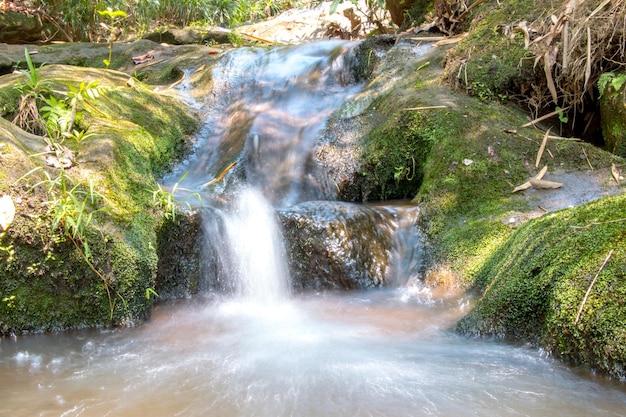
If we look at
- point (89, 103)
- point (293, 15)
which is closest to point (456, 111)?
point (89, 103)

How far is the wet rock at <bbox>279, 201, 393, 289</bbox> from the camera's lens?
15.2ft

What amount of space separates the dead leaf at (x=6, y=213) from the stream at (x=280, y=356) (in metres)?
0.80

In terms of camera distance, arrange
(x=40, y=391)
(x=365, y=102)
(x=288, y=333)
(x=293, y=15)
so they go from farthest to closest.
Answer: (x=293, y=15) < (x=365, y=102) < (x=288, y=333) < (x=40, y=391)

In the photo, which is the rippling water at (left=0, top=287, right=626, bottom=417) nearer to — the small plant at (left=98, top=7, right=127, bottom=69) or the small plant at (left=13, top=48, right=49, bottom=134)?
the small plant at (left=13, top=48, right=49, bottom=134)

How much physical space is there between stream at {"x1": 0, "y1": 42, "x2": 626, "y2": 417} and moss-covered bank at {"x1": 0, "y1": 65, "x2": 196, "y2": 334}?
18 cm

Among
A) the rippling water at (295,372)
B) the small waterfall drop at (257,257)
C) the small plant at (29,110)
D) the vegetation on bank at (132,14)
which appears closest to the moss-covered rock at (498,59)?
the small waterfall drop at (257,257)

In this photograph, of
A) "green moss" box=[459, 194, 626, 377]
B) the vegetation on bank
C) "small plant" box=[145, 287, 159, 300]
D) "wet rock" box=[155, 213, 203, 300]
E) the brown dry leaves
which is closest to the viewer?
"green moss" box=[459, 194, 626, 377]

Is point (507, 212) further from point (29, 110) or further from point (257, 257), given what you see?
point (29, 110)

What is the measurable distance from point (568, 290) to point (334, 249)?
2.26 m

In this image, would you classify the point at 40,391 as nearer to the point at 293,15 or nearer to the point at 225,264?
the point at 225,264

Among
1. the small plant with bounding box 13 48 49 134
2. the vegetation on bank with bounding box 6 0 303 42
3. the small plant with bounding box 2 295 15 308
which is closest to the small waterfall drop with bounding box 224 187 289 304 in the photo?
the small plant with bounding box 2 295 15 308

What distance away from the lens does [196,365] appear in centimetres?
296

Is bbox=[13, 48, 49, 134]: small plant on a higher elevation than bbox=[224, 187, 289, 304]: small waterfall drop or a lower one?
higher

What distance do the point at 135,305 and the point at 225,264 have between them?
1000mm
